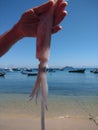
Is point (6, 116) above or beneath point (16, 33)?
beneath

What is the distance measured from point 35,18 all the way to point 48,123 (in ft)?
30.6

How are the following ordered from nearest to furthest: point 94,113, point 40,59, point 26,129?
point 40,59 → point 26,129 → point 94,113

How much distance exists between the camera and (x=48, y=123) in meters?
10.5

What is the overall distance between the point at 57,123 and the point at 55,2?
9.43 metres

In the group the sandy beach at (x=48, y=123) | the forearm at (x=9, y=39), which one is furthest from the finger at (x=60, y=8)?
the sandy beach at (x=48, y=123)

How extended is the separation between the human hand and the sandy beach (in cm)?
827

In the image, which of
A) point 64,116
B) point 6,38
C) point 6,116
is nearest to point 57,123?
point 64,116

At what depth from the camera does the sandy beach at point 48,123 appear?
9727 millimetres

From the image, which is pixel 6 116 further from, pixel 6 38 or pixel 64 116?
pixel 6 38

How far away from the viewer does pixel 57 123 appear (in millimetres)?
10516

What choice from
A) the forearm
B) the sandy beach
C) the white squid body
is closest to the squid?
the white squid body

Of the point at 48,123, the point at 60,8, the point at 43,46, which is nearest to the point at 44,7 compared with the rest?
the point at 60,8

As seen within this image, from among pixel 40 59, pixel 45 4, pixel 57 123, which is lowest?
pixel 57 123

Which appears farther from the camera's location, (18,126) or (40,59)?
(18,126)
